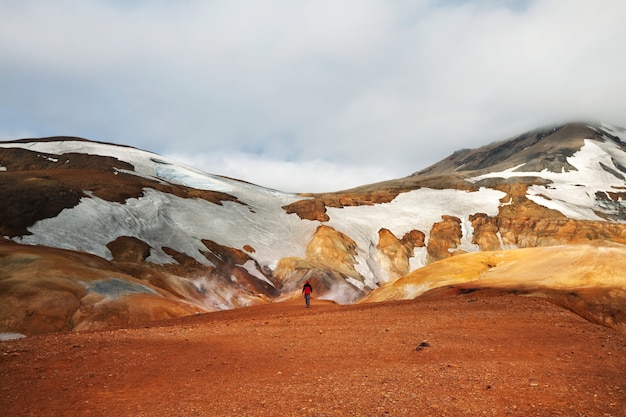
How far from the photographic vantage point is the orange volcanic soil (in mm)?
9273

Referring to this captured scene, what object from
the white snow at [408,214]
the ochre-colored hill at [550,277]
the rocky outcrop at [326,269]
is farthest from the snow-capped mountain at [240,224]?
the ochre-colored hill at [550,277]

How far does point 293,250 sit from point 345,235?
1194 cm

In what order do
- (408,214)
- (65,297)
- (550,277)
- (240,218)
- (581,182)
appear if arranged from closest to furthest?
1. (550,277)
2. (65,297)
3. (240,218)
4. (408,214)
5. (581,182)

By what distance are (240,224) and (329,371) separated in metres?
67.5

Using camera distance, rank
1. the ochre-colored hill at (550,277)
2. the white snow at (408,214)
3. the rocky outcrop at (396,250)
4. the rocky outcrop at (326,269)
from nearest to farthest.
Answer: the ochre-colored hill at (550,277) → the rocky outcrop at (326,269) → the rocky outcrop at (396,250) → the white snow at (408,214)

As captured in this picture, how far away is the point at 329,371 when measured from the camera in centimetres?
1175

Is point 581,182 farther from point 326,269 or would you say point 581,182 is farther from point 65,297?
point 65,297

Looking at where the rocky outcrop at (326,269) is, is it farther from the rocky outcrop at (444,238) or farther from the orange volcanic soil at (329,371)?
the orange volcanic soil at (329,371)

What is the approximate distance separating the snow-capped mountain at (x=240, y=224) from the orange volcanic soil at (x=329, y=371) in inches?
805

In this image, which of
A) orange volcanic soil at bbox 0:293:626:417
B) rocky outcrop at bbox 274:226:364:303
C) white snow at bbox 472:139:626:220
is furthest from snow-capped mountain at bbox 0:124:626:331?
orange volcanic soil at bbox 0:293:626:417

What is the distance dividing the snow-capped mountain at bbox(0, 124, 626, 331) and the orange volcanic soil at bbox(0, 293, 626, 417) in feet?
67.1

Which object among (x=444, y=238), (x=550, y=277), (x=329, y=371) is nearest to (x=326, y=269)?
(x=444, y=238)

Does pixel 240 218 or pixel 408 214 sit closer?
pixel 240 218

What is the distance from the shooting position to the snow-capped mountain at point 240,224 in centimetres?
5366
